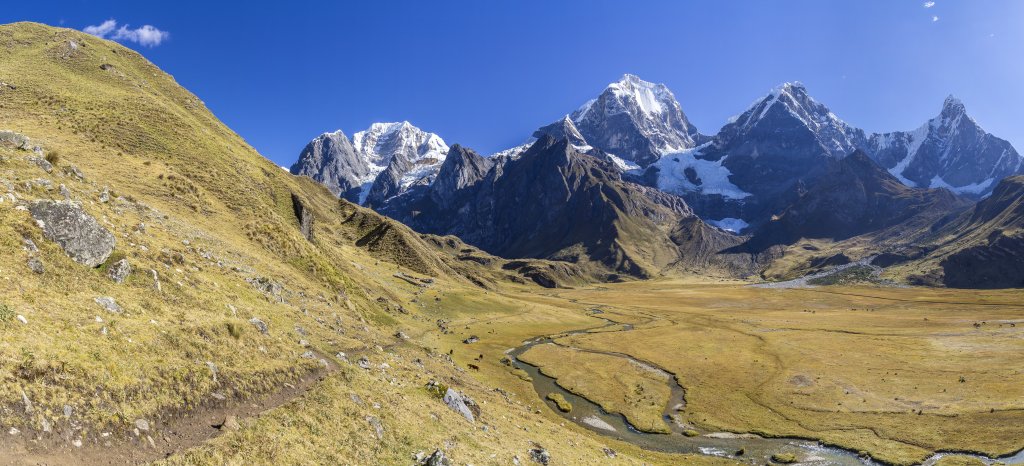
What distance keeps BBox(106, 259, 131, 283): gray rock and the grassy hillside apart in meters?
0.28

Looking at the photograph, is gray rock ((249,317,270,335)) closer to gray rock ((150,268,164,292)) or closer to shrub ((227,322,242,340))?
shrub ((227,322,242,340))

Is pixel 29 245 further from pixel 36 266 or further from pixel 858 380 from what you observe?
pixel 858 380

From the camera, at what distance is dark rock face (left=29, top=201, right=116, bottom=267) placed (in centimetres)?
2881

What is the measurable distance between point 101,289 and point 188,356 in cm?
768

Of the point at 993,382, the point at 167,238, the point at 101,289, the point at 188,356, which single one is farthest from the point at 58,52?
the point at 993,382

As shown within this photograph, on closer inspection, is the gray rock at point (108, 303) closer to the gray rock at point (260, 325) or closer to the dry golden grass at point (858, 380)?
the gray rock at point (260, 325)

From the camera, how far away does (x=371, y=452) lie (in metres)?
25.7

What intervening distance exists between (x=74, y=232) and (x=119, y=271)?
338cm

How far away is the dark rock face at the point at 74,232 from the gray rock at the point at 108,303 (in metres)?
4.66

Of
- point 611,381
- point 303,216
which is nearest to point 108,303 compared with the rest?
point 611,381

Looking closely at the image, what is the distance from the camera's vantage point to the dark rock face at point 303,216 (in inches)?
4129

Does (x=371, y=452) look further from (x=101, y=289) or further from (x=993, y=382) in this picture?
(x=993, y=382)

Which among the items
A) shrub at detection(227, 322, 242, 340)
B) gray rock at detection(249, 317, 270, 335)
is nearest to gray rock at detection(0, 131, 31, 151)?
gray rock at detection(249, 317, 270, 335)

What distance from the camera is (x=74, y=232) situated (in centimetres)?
2955
